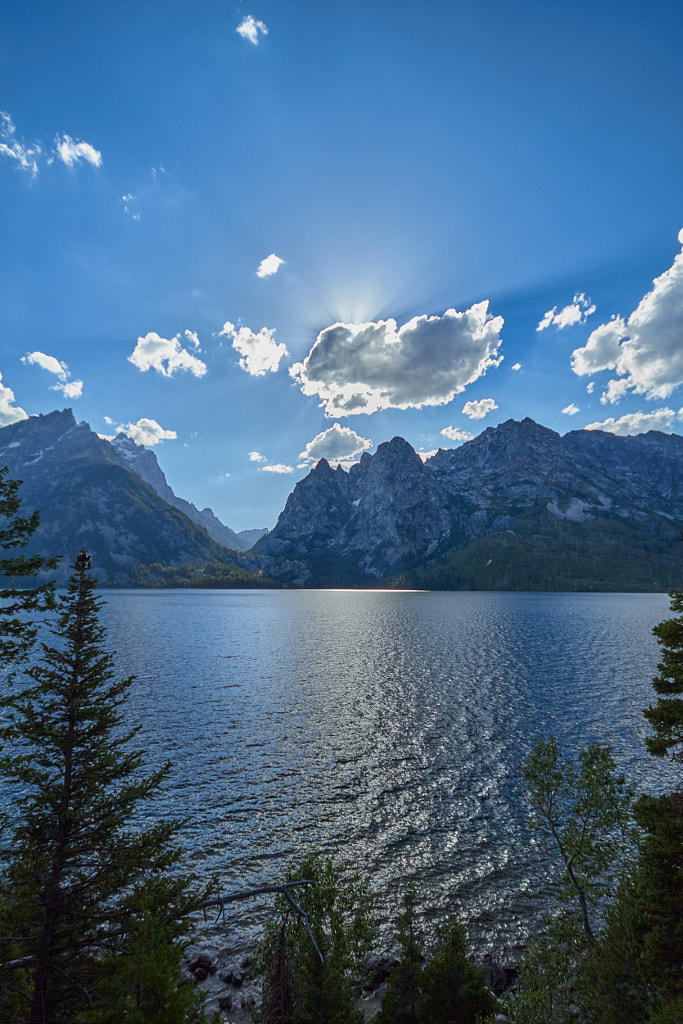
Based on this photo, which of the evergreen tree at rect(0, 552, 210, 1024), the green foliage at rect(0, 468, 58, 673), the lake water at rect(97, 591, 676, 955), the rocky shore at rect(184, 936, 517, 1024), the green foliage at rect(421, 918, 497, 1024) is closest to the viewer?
the evergreen tree at rect(0, 552, 210, 1024)

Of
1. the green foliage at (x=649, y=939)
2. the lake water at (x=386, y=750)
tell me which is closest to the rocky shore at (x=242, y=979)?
the lake water at (x=386, y=750)

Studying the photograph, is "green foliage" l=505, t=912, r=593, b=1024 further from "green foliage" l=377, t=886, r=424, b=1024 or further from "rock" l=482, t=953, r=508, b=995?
"green foliage" l=377, t=886, r=424, b=1024

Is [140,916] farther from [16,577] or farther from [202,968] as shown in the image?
[16,577]

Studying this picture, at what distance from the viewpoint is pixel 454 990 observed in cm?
2042

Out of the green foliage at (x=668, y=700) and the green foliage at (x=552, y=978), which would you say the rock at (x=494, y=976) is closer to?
the green foliage at (x=552, y=978)

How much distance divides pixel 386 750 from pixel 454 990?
1484 inches

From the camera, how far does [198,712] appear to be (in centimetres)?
6994

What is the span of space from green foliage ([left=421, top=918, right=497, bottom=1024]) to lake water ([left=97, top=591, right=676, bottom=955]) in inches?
418

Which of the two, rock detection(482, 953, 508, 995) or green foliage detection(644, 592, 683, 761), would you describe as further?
rock detection(482, 953, 508, 995)

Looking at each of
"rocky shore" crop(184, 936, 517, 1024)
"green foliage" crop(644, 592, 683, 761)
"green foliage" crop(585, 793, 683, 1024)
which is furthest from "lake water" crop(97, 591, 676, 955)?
"green foliage" crop(644, 592, 683, 761)

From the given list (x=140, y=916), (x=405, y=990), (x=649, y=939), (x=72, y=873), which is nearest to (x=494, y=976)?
(x=405, y=990)

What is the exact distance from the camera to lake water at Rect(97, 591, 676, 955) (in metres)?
35.0

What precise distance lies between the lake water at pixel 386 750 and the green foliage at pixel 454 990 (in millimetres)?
10617

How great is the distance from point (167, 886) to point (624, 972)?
2301cm
